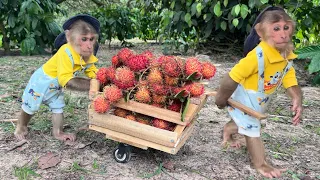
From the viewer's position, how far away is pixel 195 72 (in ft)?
8.29

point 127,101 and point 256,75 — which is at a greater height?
point 256,75

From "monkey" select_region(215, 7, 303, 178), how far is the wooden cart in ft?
0.89

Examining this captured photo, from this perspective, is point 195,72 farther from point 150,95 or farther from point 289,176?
point 289,176

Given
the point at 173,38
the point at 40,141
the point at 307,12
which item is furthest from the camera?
the point at 173,38

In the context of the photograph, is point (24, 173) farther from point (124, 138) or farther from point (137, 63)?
point (137, 63)

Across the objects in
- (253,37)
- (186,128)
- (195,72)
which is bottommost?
(186,128)

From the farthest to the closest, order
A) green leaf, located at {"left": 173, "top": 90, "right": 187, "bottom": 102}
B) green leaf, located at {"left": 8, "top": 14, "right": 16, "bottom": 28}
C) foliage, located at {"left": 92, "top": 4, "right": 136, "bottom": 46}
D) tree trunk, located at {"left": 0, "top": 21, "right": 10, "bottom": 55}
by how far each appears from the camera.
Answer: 1. foliage, located at {"left": 92, "top": 4, "right": 136, "bottom": 46}
2. tree trunk, located at {"left": 0, "top": 21, "right": 10, "bottom": 55}
3. green leaf, located at {"left": 8, "top": 14, "right": 16, "bottom": 28}
4. green leaf, located at {"left": 173, "top": 90, "right": 187, "bottom": 102}

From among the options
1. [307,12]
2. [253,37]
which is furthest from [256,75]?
[307,12]

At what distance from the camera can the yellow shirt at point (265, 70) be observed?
98.3 inches

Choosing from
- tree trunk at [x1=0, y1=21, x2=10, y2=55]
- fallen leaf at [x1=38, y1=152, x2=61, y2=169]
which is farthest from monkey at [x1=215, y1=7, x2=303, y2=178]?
tree trunk at [x1=0, y1=21, x2=10, y2=55]

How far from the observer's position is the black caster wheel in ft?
9.10

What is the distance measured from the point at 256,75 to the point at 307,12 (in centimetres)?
355

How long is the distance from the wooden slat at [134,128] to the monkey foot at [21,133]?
848 millimetres

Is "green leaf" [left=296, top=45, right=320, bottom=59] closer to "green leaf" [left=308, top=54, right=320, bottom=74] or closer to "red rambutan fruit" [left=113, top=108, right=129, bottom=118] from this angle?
"green leaf" [left=308, top=54, right=320, bottom=74]
